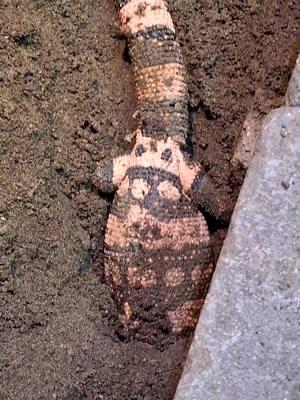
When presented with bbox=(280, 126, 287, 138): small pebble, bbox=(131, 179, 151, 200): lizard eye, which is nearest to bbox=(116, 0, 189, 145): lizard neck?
bbox=(131, 179, 151, 200): lizard eye

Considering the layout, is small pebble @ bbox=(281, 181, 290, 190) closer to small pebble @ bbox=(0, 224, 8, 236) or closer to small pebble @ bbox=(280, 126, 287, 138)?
small pebble @ bbox=(280, 126, 287, 138)

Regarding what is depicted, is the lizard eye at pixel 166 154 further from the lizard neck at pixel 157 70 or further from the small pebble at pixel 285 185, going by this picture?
the small pebble at pixel 285 185

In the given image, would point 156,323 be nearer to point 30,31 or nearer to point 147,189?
point 147,189

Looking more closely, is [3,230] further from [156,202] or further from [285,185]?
[285,185]

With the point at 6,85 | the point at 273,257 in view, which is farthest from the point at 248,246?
the point at 6,85

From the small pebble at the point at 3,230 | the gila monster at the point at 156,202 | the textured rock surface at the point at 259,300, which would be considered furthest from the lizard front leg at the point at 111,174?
the textured rock surface at the point at 259,300

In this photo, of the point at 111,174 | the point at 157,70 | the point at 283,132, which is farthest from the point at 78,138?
the point at 283,132
